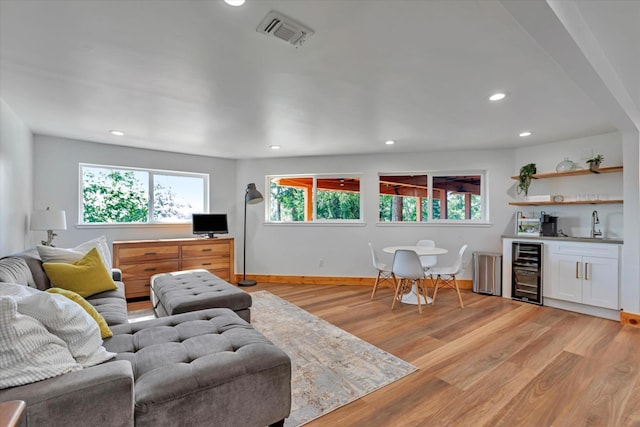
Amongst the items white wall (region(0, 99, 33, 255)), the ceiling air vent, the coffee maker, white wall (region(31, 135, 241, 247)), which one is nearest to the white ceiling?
the ceiling air vent

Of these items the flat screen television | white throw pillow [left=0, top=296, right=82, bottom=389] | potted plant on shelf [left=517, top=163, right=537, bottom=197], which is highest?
potted plant on shelf [left=517, top=163, right=537, bottom=197]

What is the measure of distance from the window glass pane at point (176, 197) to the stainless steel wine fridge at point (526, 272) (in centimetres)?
494

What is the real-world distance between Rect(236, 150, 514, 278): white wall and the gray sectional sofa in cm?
319

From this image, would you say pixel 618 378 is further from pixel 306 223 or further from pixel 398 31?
pixel 306 223

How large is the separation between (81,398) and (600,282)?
4.68 metres

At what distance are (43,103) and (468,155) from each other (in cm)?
529

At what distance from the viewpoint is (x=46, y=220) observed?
328 centimetres

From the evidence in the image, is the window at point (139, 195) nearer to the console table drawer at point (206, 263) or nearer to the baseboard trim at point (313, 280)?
the console table drawer at point (206, 263)

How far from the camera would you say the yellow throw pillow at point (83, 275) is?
2.39 meters

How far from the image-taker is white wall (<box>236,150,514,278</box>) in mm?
4609

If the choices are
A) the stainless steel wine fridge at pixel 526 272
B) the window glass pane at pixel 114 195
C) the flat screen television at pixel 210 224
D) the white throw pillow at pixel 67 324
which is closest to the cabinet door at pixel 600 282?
the stainless steel wine fridge at pixel 526 272

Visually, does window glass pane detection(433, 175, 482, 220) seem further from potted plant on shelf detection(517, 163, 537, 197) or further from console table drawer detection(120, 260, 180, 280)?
console table drawer detection(120, 260, 180, 280)

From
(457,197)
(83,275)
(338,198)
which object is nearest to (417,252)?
(457,197)

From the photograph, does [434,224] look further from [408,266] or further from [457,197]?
[408,266]
